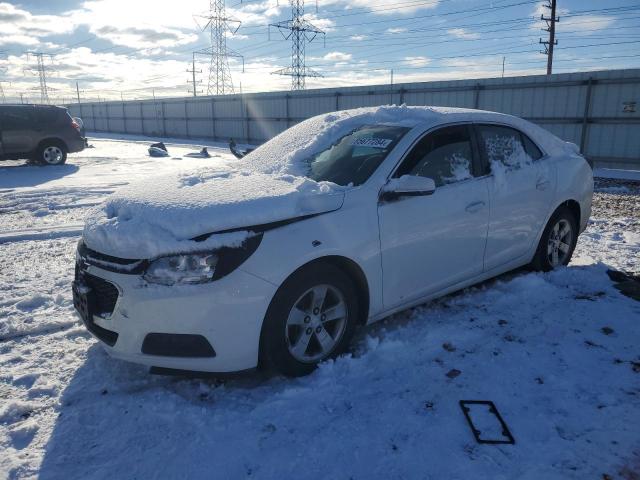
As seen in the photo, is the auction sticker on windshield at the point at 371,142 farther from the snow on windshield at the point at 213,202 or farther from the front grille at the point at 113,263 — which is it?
the front grille at the point at 113,263

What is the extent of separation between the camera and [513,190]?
4004 mm

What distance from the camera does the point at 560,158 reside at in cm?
460

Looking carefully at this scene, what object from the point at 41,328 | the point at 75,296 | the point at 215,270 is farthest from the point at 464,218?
the point at 41,328

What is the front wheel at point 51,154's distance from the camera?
13.6m

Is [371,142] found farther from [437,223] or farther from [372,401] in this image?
[372,401]

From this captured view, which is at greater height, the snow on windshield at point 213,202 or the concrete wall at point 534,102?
the concrete wall at point 534,102

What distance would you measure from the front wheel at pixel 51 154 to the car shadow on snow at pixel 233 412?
12.5 meters

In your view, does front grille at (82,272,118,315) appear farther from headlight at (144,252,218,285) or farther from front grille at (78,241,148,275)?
headlight at (144,252,218,285)

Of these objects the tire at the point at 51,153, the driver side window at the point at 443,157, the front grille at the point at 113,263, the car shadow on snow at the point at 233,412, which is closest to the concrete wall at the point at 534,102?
the tire at the point at 51,153

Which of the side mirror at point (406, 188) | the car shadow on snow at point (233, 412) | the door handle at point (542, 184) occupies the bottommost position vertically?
the car shadow on snow at point (233, 412)

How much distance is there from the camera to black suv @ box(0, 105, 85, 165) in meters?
12.9

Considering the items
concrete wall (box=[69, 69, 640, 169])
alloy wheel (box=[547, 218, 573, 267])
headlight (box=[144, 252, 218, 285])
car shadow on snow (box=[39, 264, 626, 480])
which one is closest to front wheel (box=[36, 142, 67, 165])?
concrete wall (box=[69, 69, 640, 169])

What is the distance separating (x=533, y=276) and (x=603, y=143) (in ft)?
42.1

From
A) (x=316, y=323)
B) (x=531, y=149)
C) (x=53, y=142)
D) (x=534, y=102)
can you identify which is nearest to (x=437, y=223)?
(x=316, y=323)
